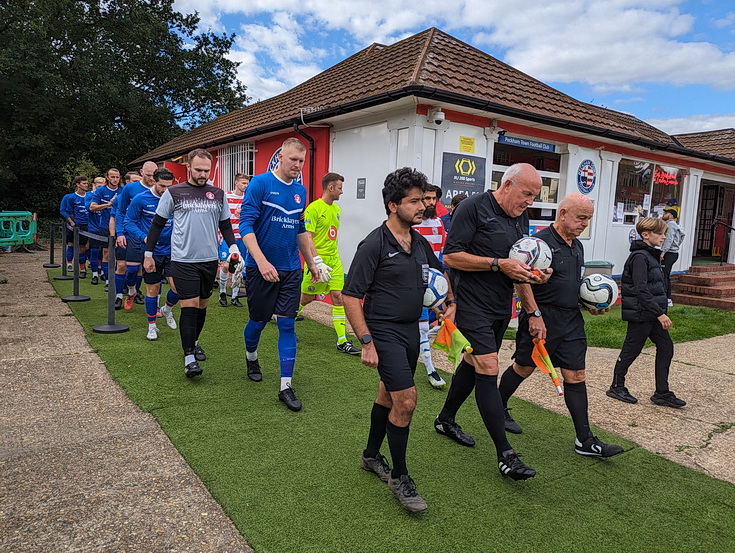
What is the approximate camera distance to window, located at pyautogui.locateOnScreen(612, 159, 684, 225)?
A: 1095 centimetres

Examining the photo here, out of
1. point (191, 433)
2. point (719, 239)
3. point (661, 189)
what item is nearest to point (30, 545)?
point (191, 433)

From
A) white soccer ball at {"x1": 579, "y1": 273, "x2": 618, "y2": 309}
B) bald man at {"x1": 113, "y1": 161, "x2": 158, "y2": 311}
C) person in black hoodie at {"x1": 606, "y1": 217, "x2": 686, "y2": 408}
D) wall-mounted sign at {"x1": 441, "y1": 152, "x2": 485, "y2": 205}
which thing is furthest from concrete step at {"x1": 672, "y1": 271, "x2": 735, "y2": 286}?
bald man at {"x1": 113, "y1": 161, "x2": 158, "y2": 311}

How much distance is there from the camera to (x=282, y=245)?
13.9 feet

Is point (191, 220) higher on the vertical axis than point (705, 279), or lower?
higher

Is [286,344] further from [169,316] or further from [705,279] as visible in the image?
[705,279]

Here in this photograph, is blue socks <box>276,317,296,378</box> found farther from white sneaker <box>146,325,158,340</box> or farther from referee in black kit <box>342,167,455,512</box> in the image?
white sneaker <box>146,325,158,340</box>

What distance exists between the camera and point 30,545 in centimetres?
236

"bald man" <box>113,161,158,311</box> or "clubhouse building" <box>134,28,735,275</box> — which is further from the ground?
"clubhouse building" <box>134,28,735,275</box>

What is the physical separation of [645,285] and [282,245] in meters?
3.10

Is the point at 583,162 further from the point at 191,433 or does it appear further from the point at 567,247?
the point at 191,433

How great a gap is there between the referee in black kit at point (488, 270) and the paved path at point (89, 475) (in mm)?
1564

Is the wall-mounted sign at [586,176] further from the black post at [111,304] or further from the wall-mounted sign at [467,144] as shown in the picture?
the black post at [111,304]

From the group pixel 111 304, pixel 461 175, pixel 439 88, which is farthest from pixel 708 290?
pixel 111 304

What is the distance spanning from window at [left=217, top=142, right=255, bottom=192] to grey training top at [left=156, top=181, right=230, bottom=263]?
727 cm
